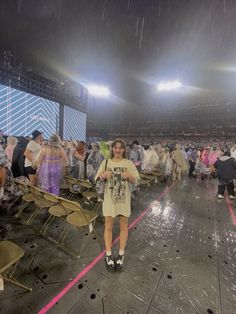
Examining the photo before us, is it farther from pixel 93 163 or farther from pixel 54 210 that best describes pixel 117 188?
pixel 93 163

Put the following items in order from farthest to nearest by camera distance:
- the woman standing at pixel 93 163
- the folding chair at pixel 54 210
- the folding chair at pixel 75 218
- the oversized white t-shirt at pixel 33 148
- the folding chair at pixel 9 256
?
1. the woman standing at pixel 93 163
2. the oversized white t-shirt at pixel 33 148
3. the folding chair at pixel 54 210
4. the folding chair at pixel 75 218
5. the folding chair at pixel 9 256

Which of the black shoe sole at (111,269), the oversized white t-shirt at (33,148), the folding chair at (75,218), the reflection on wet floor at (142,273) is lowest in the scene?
the reflection on wet floor at (142,273)

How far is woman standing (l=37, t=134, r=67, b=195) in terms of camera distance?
3.40 metres

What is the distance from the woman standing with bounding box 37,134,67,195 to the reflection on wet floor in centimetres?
71

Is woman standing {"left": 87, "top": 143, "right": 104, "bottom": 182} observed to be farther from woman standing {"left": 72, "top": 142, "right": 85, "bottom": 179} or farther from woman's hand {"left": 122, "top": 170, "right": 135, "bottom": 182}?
woman's hand {"left": 122, "top": 170, "right": 135, "bottom": 182}

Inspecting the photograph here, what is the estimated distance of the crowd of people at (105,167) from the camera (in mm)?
2043

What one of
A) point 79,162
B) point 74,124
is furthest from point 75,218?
point 74,124

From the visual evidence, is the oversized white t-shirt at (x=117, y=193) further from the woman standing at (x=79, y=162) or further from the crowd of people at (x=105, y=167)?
the woman standing at (x=79, y=162)

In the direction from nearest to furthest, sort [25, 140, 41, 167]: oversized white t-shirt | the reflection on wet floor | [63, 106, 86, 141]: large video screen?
the reflection on wet floor, [25, 140, 41, 167]: oversized white t-shirt, [63, 106, 86, 141]: large video screen

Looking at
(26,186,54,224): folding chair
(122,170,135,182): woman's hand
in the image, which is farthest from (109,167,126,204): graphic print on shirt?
(26,186,54,224): folding chair

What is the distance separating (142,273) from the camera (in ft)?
6.59

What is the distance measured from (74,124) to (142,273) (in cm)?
3226

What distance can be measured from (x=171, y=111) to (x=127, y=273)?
2855 centimetres

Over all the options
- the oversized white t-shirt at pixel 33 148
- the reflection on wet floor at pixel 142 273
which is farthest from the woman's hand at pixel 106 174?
the oversized white t-shirt at pixel 33 148
